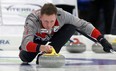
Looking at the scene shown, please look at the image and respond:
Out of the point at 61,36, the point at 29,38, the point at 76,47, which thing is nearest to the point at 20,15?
the point at 76,47

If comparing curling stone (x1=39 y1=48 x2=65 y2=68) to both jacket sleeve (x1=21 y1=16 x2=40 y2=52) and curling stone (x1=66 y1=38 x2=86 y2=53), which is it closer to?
jacket sleeve (x1=21 y1=16 x2=40 y2=52)

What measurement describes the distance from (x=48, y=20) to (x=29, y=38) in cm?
22

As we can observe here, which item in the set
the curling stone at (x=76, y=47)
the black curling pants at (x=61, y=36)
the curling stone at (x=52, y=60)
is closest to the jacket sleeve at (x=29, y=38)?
the curling stone at (x=52, y=60)

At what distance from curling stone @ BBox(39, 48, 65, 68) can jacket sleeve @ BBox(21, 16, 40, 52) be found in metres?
0.10

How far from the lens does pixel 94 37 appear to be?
375 cm

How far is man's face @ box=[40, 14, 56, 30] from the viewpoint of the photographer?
11.1 feet

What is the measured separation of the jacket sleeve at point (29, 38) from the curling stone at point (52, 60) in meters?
0.10

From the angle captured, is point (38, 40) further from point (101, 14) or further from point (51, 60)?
point (101, 14)

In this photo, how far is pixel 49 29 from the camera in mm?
3562

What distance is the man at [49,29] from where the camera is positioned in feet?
11.1

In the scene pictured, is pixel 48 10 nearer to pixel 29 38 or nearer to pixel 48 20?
pixel 48 20

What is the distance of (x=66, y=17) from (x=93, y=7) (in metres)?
3.52

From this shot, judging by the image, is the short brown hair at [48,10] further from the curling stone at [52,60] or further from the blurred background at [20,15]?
the blurred background at [20,15]

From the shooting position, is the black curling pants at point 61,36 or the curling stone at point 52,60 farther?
the black curling pants at point 61,36
